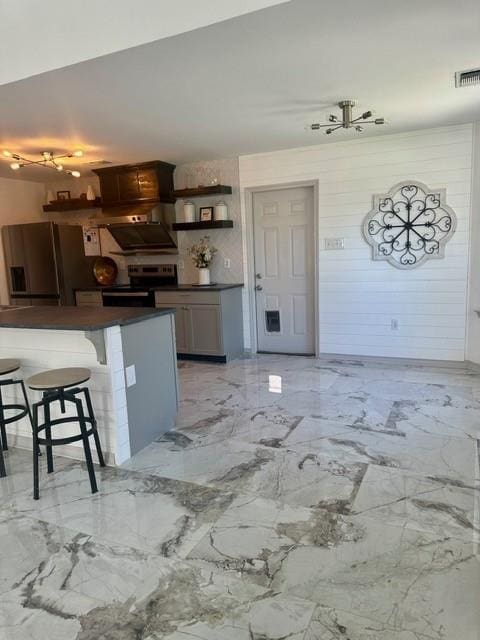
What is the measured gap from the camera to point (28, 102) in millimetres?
2957

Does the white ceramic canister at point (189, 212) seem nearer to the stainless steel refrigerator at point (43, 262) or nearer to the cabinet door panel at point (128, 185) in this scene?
the cabinet door panel at point (128, 185)

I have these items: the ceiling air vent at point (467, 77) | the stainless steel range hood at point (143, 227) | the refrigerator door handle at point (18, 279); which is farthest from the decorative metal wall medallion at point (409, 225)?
the refrigerator door handle at point (18, 279)

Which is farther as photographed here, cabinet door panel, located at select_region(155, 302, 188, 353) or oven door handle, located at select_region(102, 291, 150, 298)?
oven door handle, located at select_region(102, 291, 150, 298)

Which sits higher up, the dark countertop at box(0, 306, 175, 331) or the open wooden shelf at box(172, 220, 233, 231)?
the open wooden shelf at box(172, 220, 233, 231)

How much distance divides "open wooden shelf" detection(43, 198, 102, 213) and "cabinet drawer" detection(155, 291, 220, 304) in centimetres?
164

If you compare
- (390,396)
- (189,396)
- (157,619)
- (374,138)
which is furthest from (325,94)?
(157,619)

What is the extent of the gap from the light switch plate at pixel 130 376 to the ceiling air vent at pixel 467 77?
2.89 meters

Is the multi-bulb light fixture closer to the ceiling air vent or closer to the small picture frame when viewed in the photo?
Result: the small picture frame

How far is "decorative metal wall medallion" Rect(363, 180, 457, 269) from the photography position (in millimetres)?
4273

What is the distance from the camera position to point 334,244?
4.77 m

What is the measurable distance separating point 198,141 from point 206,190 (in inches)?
33.8

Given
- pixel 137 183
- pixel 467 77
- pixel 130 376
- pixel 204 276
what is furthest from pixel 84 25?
pixel 204 276

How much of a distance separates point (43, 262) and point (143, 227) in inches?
60.3

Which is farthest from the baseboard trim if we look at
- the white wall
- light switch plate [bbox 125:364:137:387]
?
the white wall
